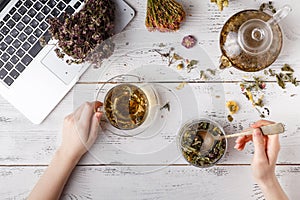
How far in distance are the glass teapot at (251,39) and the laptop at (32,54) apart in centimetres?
A: 23

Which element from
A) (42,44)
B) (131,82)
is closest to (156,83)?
(131,82)

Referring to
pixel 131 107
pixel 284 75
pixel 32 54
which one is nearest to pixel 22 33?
pixel 32 54

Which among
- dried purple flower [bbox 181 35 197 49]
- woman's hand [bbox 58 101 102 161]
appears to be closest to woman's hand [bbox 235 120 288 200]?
dried purple flower [bbox 181 35 197 49]

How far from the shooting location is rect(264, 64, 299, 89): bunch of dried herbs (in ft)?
3.86

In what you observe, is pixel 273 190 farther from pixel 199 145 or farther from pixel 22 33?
pixel 22 33

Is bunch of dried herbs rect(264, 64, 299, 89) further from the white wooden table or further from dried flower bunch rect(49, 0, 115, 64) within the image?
dried flower bunch rect(49, 0, 115, 64)

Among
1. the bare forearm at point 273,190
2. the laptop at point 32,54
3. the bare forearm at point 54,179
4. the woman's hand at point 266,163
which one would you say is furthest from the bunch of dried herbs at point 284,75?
the bare forearm at point 54,179

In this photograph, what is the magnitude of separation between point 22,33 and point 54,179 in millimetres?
347

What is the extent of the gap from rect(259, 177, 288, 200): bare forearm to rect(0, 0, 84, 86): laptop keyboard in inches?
23.6

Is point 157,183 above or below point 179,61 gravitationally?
below

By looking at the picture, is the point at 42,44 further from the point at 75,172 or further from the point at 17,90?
the point at 75,172

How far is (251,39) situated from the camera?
1129mm

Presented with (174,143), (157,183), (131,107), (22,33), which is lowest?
(157,183)

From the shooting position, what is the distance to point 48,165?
120 cm
